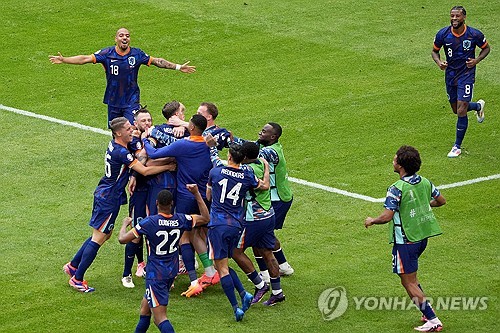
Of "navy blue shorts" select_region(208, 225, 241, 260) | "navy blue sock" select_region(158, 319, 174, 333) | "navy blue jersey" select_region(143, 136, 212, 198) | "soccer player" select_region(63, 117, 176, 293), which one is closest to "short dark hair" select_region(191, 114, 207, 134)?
"navy blue jersey" select_region(143, 136, 212, 198)

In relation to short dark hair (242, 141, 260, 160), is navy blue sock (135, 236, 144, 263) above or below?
below

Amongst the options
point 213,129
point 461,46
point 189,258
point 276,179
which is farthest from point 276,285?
point 461,46

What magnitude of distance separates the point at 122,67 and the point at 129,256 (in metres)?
4.73

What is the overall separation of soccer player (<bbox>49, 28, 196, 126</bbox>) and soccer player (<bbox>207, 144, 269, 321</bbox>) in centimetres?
505

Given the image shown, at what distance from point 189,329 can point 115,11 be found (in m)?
14.4

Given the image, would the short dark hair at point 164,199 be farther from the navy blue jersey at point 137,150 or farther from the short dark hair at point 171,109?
the short dark hair at point 171,109

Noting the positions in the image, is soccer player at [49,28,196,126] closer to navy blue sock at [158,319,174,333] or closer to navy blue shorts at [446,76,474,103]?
navy blue shorts at [446,76,474,103]

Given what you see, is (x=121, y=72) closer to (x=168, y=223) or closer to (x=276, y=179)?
(x=276, y=179)

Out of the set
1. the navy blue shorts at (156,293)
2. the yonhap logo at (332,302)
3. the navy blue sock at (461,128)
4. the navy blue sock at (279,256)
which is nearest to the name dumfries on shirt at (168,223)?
the navy blue shorts at (156,293)

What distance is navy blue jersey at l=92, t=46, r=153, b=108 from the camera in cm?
1842

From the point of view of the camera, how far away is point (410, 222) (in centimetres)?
1320

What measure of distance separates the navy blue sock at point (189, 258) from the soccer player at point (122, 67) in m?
4.47

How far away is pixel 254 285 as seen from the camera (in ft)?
48.2

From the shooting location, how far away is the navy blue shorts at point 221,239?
1360 cm
